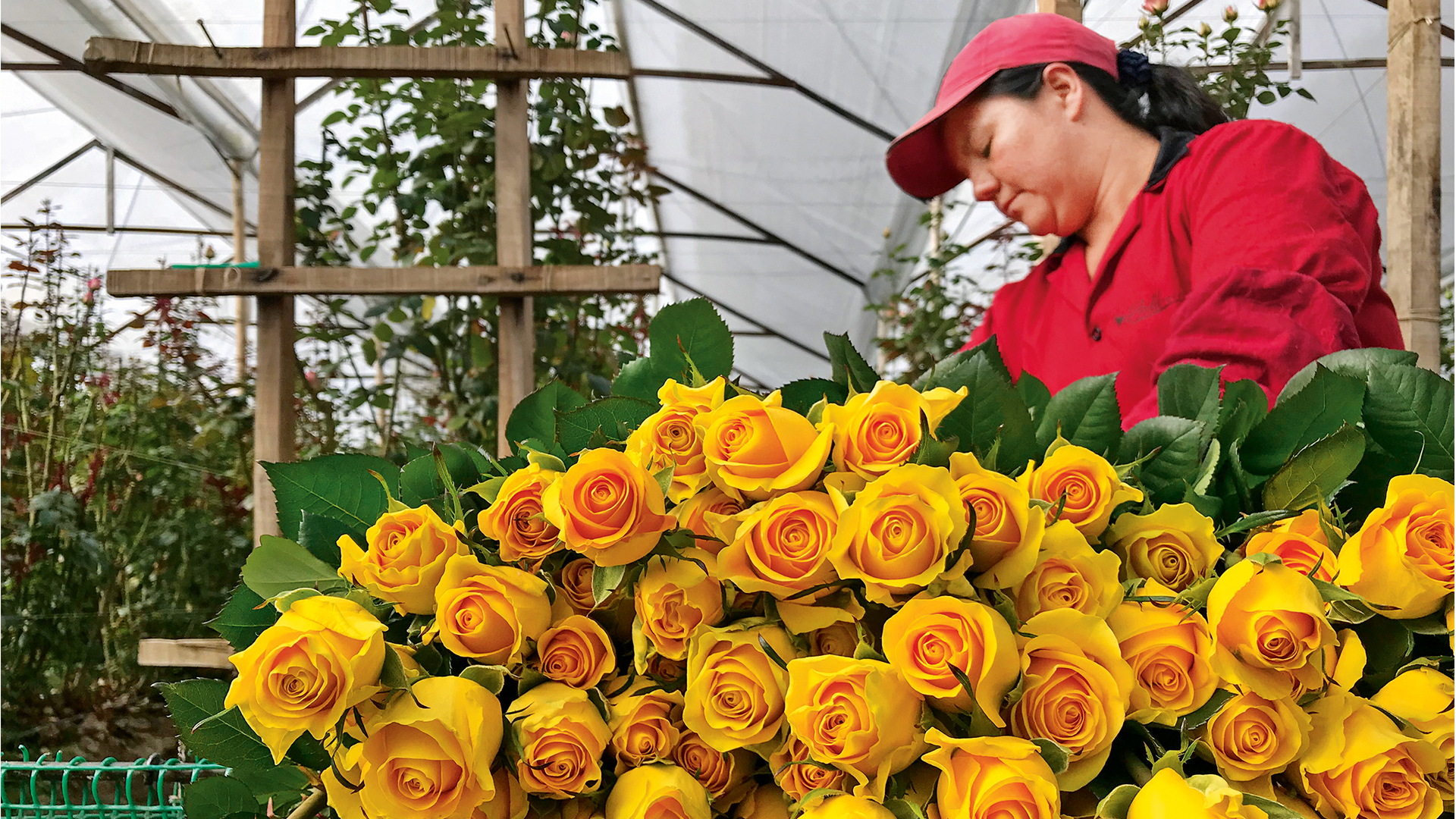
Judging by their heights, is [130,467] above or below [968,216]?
below

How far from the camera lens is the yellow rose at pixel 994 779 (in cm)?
30

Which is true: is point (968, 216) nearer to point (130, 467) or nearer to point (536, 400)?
point (130, 467)

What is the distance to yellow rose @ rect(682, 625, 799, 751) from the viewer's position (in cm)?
33

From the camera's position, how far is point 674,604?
0.35m

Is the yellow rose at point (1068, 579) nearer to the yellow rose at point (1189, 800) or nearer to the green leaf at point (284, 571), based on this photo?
the yellow rose at point (1189, 800)

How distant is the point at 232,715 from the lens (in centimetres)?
38

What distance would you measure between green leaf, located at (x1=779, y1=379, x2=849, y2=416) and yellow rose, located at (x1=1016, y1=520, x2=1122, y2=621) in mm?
118

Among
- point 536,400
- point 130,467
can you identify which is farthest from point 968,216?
point 536,400

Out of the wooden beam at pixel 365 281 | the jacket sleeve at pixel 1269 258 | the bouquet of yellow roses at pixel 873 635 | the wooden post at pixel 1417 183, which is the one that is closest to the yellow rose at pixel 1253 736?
the bouquet of yellow roses at pixel 873 635

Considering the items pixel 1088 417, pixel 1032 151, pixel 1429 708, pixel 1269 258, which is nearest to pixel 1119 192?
pixel 1032 151

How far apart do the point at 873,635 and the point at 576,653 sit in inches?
4.0

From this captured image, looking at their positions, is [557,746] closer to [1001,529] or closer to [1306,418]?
[1001,529]

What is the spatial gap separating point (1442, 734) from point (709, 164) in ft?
15.0

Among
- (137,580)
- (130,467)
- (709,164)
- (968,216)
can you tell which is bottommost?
(137,580)
